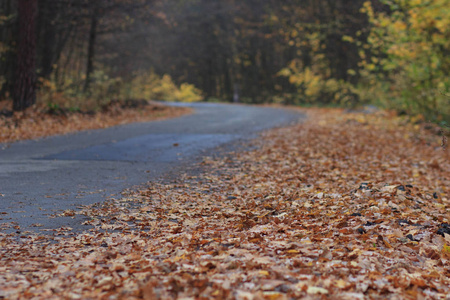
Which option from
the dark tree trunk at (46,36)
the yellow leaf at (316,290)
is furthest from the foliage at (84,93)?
the yellow leaf at (316,290)

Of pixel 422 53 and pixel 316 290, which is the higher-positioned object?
pixel 422 53

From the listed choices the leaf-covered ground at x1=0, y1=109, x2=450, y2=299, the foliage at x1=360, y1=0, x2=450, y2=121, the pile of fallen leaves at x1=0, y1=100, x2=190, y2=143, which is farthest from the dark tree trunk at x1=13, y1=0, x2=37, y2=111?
the foliage at x1=360, y1=0, x2=450, y2=121

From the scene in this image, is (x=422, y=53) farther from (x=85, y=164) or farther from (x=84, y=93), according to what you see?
(x=84, y=93)

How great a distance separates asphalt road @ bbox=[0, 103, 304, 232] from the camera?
5.57 metres

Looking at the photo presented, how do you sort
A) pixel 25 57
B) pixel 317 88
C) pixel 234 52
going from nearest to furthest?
pixel 25 57 → pixel 317 88 → pixel 234 52

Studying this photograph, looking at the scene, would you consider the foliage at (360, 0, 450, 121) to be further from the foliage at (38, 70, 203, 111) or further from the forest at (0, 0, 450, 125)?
the foliage at (38, 70, 203, 111)

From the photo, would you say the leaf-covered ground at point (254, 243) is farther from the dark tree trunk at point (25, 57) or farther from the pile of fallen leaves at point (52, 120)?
the dark tree trunk at point (25, 57)

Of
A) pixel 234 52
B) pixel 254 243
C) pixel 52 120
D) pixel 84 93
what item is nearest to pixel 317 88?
pixel 234 52

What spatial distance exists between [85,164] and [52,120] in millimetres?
6301

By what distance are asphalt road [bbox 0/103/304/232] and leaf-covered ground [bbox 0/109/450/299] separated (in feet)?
1.49

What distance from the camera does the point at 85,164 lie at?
8.38m

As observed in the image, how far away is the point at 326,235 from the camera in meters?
4.76

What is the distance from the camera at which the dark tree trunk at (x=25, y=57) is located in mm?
14008

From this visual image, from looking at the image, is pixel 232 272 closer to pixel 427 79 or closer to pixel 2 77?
pixel 427 79
